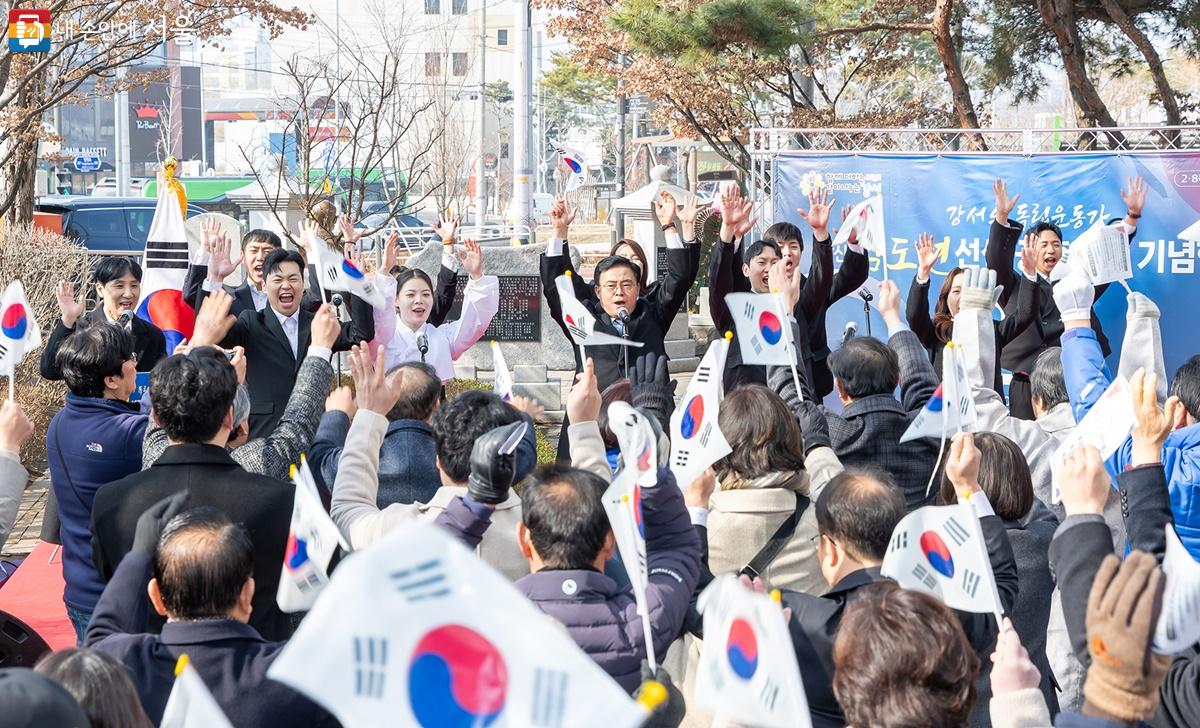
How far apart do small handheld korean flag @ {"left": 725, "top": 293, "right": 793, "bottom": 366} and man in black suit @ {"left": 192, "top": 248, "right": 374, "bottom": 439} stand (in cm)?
175

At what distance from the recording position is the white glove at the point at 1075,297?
15.7 feet

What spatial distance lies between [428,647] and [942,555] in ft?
4.56

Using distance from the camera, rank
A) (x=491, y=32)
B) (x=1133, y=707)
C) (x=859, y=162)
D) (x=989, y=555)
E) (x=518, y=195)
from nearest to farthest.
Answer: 1. (x=1133, y=707)
2. (x=989, y=555)
3. (x=859, y=162)
4. (x=518, y=195)
5. (x=491, y=32)

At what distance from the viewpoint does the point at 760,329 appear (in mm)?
Result: 4895

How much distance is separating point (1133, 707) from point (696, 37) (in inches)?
350

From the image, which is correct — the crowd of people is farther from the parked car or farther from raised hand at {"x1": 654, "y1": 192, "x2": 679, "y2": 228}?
the parked car

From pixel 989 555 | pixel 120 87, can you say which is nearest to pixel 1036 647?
pixel 989 555

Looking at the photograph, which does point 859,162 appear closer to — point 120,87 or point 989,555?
point 989,555

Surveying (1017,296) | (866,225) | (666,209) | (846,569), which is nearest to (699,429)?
(846,569)

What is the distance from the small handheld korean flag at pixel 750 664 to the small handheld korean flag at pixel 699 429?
100 centimetres

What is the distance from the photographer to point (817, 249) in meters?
6.40

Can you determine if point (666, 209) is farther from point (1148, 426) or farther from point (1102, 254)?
point (1148, 426)

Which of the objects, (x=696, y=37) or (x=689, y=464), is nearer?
(x=689, y=464)

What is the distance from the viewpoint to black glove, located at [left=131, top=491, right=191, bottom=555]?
10.2 ft
